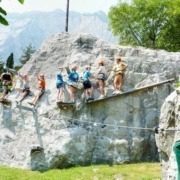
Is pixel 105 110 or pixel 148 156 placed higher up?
pixel 105 110

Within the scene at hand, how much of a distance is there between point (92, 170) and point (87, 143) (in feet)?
5.97

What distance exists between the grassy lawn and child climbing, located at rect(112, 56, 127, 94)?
2.97m

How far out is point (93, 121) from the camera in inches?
762

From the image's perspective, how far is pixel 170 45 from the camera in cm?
3766

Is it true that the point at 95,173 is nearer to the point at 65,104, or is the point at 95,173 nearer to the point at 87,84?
the point at 65,104

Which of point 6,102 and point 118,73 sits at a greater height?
point 118,73

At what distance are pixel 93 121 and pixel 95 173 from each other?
3.00 m

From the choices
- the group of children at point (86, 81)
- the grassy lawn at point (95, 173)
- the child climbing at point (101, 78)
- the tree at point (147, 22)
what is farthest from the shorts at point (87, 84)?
the tree at point (147, 22)

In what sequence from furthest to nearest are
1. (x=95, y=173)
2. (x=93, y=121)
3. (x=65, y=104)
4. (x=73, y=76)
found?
(x=93, y=121) → (x=65, y=104) → (x=73, y=76) → (x=95, y=173)

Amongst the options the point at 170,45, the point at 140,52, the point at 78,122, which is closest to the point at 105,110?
the point at 78,122

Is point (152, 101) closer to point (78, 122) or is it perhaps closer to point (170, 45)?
point (78, 122)

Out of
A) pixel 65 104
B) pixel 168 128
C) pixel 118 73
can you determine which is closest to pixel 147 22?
pixel 118 73

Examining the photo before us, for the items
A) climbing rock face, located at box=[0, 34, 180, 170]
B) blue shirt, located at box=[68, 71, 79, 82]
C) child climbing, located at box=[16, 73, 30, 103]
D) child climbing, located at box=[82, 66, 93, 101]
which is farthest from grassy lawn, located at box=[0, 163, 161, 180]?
blue shirt, located at box=[68, 71, 79, 82]

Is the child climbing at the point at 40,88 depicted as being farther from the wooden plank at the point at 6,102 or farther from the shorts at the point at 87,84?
the shorts at the point at 87,84
